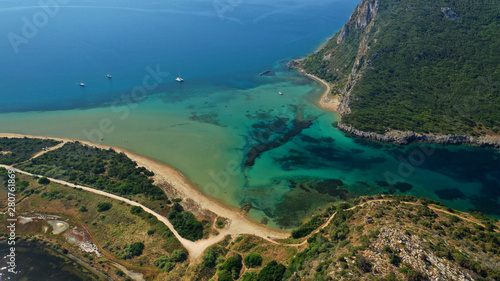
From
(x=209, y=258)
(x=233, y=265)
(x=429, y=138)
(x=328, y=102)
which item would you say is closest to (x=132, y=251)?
(x=209, y=258)

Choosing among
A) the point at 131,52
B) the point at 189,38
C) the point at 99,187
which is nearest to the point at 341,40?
the point at 189,38

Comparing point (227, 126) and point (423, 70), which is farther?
point (423, 70)

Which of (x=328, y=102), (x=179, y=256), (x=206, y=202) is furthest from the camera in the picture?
(x=328, y=102)

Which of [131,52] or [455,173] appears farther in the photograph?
[131,52]

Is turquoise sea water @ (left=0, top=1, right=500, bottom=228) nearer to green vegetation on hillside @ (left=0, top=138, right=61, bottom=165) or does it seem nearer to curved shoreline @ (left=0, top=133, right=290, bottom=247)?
curved shoreline @ (left=0, top=133, right=290, bottom=247)

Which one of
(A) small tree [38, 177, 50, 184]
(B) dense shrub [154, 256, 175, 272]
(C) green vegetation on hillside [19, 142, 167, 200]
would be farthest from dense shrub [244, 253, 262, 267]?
(A) small tree [38, 177, 50, 184]

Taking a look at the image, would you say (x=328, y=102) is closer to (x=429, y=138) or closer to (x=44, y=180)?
(x=429, y=138)

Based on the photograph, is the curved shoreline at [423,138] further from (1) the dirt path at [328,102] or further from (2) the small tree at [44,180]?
(2) the small tree at [44,180]

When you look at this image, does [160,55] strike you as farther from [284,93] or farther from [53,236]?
[53,236]
